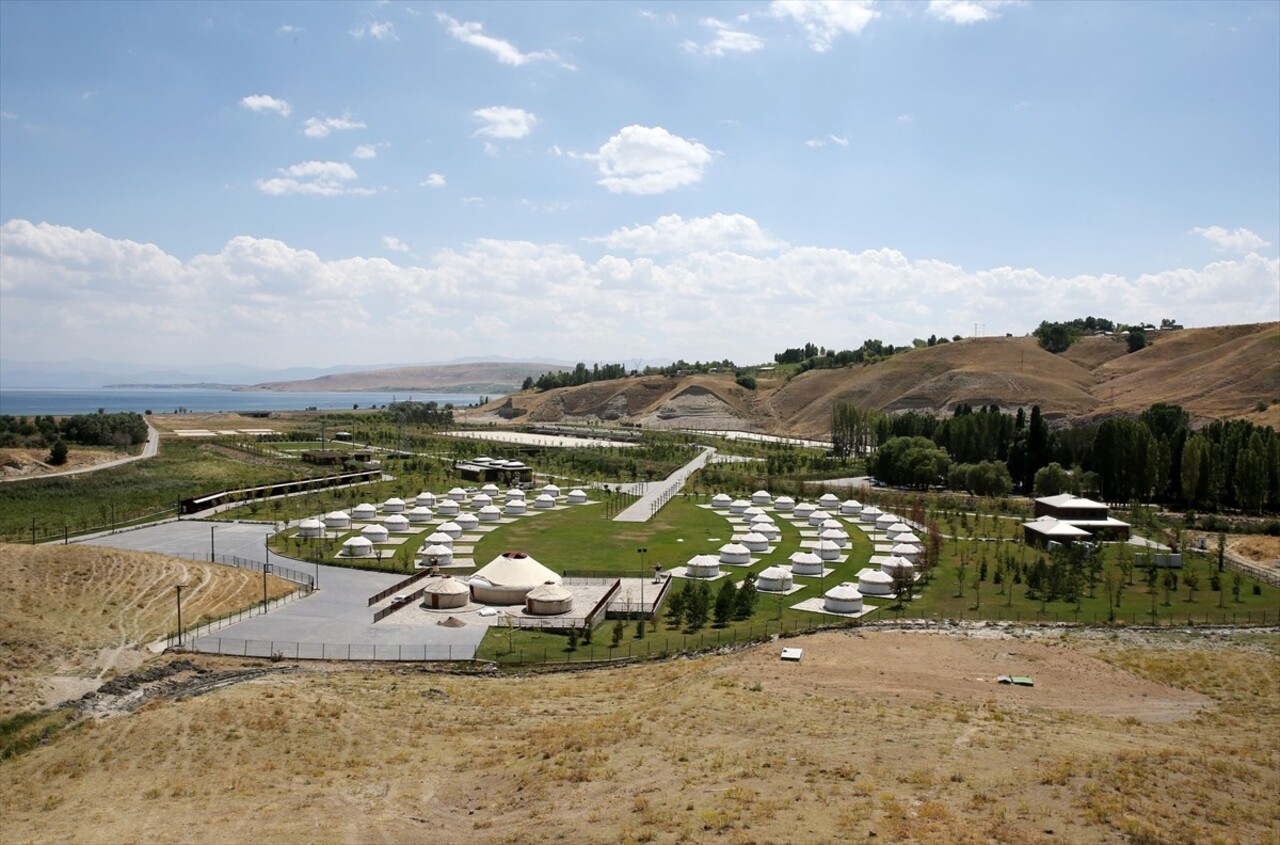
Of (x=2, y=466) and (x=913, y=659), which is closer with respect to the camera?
(x=913, y=659)

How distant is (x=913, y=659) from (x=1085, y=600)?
1606 cm

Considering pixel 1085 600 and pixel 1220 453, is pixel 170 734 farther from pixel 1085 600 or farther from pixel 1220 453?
pixel 1220 453

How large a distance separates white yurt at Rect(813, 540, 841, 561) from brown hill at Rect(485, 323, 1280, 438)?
80.8 m

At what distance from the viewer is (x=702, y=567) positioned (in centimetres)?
4962

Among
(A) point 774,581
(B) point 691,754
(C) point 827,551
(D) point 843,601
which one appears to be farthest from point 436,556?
(B) point 691,754

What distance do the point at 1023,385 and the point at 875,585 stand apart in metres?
116

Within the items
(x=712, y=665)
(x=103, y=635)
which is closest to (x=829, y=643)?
(x=712, y=665)

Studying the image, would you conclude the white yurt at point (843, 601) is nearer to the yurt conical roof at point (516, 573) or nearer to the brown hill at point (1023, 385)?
the yurt conical roof at point (516, 573)

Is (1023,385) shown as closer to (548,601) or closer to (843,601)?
(843,601)

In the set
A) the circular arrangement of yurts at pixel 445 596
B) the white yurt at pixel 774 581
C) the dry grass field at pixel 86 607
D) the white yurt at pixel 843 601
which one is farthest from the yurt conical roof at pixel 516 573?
the white yurt at pixel 843 601

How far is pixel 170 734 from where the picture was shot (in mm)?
27312

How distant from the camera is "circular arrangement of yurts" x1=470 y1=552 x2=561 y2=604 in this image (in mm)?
44250

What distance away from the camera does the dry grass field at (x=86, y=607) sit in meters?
33.5

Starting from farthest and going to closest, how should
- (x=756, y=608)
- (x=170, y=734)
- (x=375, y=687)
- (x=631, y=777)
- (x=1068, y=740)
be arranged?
(x=756, y=608)
(x=375, y=687)
(x=170, y=734)
(x=1068, y=740)
(x=631, y=777)
